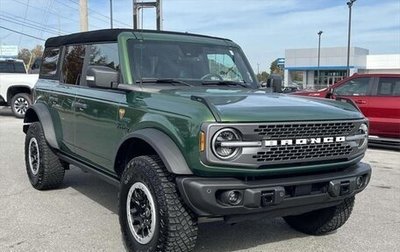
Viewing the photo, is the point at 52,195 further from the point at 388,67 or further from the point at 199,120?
the point at 388,67

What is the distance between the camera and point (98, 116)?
489cm

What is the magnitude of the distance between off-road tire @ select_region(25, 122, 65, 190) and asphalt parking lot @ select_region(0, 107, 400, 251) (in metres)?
0.13

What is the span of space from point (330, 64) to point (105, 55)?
6554 cm

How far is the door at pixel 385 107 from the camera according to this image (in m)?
10.5

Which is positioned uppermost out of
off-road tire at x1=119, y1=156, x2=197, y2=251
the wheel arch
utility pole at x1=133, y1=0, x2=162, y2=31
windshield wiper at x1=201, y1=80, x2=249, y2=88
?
utility pole at x1=133, y1=0, x2=162, y2=31

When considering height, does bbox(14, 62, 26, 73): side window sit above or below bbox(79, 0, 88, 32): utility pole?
below

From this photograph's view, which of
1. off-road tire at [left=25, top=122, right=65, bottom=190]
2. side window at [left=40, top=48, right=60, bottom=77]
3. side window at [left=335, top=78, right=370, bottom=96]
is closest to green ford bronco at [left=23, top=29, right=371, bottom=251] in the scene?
off-road tire at [left=25, top=122, right=65, bottom=190]

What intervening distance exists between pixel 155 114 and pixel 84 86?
1719 millimetres

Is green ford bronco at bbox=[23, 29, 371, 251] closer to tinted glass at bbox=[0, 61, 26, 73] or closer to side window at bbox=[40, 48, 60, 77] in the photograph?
side window at bbox=[40, 48, 60, 77]

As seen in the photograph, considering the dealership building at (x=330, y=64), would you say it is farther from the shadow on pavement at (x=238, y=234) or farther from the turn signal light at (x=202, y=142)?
the turn signal light at (x=202, y=142)

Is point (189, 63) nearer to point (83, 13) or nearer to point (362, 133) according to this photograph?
point (362, 133)

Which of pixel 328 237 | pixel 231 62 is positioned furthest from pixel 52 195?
pixel 328 237

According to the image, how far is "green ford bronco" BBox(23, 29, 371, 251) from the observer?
351 cm

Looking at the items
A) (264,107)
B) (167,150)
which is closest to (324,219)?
(264,107)
